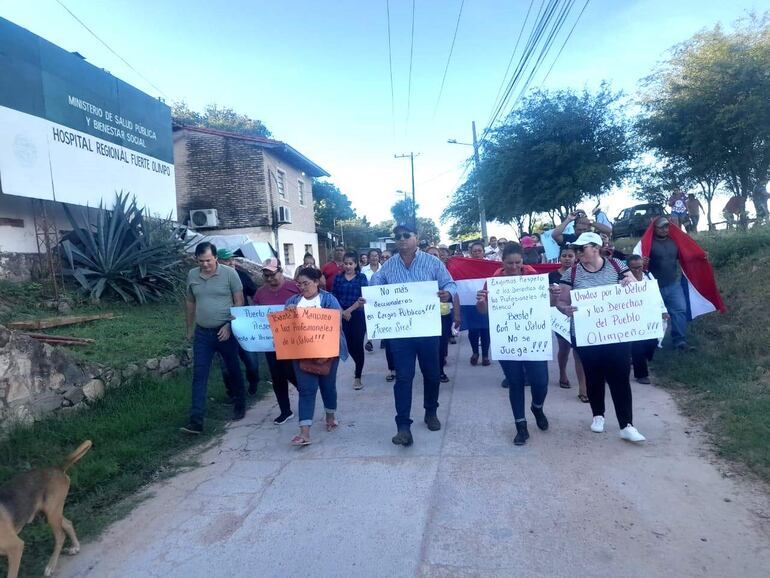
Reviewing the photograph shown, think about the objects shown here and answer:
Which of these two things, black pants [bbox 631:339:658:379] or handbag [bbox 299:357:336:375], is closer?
handbag [bbox 299:357:336:375]

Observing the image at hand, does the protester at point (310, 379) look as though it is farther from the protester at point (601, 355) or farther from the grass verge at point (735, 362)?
the grass verge at point (735, 362)

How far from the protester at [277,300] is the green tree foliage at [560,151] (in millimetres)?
16063

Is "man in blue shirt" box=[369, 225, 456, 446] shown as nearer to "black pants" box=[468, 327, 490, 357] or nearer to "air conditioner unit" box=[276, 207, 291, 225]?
"black pants" box=[468, 327, 490, 357]

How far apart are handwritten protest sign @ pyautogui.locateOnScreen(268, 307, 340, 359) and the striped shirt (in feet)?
2.25

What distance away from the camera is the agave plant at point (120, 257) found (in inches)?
377

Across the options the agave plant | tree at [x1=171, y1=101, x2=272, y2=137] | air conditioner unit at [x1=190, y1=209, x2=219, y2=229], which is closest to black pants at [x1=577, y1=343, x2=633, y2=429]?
the agave plant

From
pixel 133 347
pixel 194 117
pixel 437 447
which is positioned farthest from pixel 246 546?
pixel 194 117

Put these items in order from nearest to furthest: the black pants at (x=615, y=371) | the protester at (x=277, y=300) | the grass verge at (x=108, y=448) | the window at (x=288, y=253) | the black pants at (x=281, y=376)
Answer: the grass verge at (x=108, y=448)
the black pants at (x=615, y=371)
the black pants at (x=281, y=376)
the protester at (x=277, y=300)
the window at (x=288, y=253)

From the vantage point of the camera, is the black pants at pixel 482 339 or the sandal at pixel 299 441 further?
the black pants at pixel 482 339

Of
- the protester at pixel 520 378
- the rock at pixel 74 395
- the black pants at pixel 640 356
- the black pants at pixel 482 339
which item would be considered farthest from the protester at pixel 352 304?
the black pants at pixel 640 356

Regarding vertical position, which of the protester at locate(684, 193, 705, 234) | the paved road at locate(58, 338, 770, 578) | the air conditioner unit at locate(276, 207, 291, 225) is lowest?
the paved road at locate(58, 338, 770, 578)

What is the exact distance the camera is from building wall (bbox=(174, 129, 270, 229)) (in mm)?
22078

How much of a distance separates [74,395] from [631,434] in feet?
17.5

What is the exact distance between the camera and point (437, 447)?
15.8 ft
